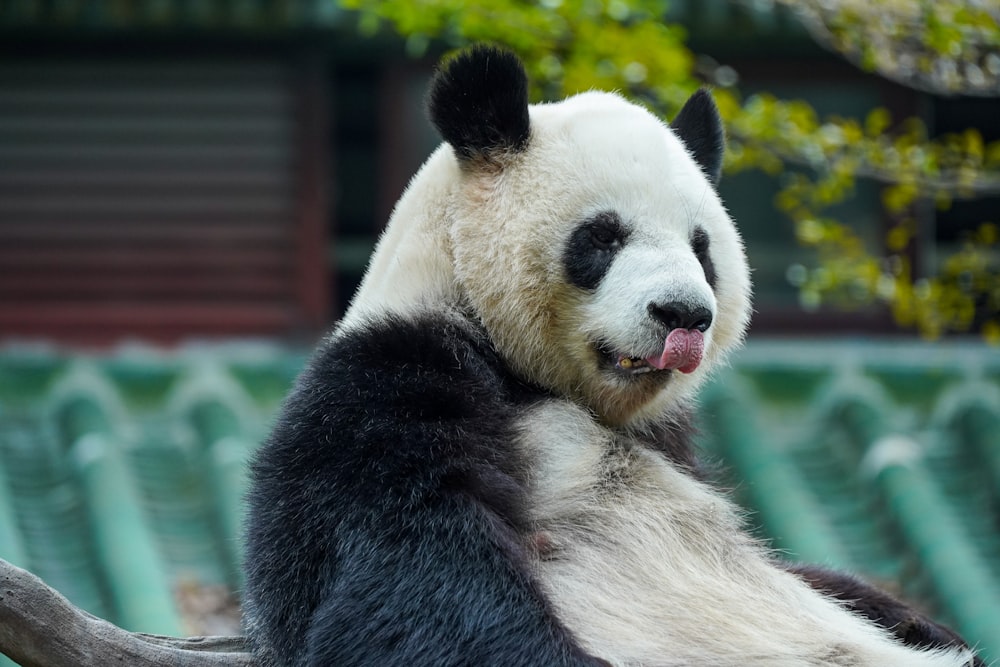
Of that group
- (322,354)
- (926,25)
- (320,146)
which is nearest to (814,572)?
(322,354)

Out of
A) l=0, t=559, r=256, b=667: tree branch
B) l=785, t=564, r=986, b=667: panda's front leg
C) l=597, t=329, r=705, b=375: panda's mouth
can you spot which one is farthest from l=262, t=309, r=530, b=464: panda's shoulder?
l=785, t=564, r=986, b=667: panda's front leg

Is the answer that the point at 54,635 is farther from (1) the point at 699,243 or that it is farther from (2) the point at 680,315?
(1) the point at 699,243

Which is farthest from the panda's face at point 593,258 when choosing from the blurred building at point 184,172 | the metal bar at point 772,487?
the blurred building at point 184,172

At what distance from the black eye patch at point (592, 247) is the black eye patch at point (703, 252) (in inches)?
6.9

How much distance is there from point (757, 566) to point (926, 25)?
192 centimetres

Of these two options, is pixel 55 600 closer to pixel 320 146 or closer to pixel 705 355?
pixel 705 355

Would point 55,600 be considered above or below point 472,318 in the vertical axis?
below

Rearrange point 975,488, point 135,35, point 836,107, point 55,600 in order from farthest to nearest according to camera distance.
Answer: point 836,107
point 135,35
point 975,488
point 55,600

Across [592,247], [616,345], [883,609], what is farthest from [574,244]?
[883,609]

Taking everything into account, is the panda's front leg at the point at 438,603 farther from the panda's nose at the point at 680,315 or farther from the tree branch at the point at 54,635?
the panda's nose at the point at 680,315

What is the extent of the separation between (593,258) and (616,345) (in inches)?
7.5

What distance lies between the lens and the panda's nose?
105 inches

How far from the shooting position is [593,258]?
2.83 m

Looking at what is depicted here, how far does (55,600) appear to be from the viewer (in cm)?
235
